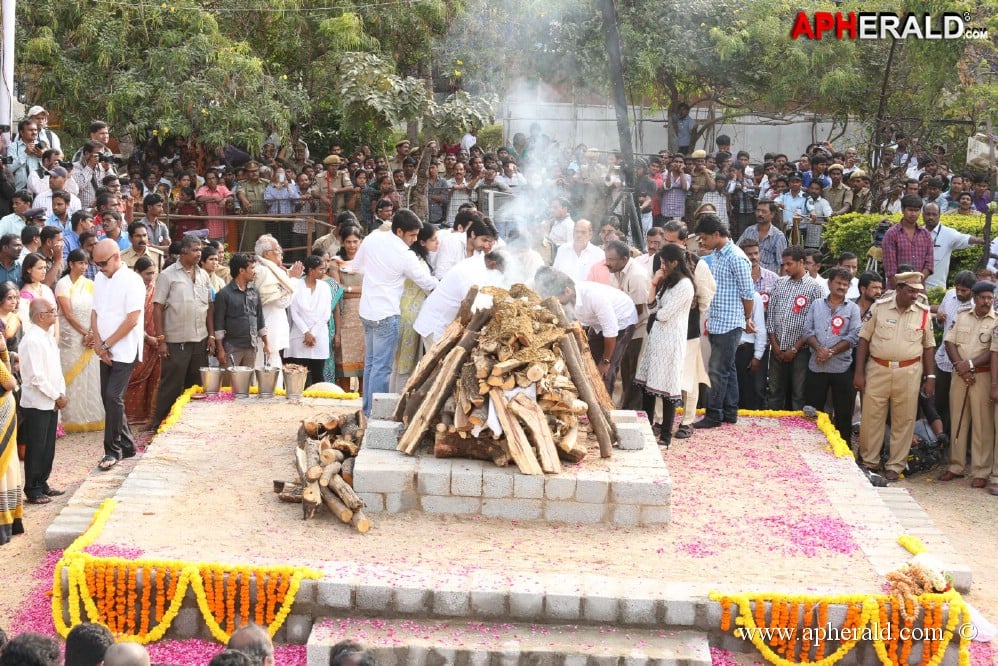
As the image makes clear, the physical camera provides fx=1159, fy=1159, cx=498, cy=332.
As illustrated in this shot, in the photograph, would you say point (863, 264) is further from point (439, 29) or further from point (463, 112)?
point (439, 29)

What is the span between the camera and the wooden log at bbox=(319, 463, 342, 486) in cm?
771

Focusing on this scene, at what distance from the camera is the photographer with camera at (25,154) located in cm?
1311

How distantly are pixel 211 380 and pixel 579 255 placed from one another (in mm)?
3667

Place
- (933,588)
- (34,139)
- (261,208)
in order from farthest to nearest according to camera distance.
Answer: (261,208) → (34,139) → (933,588)

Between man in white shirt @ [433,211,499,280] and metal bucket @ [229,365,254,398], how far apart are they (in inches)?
78.7

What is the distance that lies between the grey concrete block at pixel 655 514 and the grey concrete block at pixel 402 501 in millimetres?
1531

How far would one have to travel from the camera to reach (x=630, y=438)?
852 cm

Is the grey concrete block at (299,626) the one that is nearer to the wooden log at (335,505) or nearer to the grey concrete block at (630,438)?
the wooden log at (335,505)

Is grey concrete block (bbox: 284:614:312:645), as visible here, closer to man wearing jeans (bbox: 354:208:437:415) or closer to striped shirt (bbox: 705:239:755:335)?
man wearing jeans (bbox: 354:208:437:415)

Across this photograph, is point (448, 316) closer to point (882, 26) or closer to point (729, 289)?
point (729, 289)

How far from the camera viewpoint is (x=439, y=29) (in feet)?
62.2

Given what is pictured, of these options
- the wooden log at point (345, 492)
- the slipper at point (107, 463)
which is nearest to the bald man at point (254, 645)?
the wooden log at point (345, 492)

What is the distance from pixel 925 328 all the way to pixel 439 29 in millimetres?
11237

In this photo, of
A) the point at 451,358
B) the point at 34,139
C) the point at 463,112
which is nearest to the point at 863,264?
the point at 463,112
